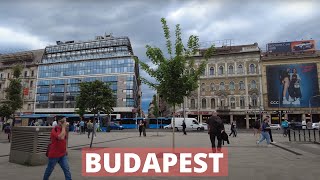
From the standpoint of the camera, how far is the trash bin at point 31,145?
9.41 metres

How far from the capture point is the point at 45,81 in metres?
87.3

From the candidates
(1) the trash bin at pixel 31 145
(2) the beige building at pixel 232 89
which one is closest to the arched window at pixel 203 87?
(2) the beige building at pixel 232 89

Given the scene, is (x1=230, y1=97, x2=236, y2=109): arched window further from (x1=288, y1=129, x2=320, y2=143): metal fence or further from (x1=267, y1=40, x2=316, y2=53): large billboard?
(x1=288, y1=129, x2=320, y2=143): metal fence

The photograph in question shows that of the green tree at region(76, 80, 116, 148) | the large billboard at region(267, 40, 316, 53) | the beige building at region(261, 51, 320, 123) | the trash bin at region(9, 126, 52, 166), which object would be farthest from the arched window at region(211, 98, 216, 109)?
the trash bin at region(9, 126, 52, 166)

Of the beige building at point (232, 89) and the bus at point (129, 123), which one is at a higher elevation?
the beige building at point (232, 89)

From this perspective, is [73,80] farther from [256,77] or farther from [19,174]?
[19,174]

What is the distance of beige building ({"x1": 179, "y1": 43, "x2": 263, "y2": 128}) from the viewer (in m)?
62.8

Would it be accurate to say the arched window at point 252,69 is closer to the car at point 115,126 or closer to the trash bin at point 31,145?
the car at point 115,126

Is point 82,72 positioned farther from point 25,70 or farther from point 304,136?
point 304,136

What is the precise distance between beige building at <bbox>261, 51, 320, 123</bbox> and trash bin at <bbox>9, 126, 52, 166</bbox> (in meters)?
57.1

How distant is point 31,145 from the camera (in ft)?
31.2

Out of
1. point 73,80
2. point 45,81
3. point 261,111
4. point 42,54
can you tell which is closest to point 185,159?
point 261,111

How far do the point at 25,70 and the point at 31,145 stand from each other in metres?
88.6

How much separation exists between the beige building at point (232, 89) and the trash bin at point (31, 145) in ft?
177
